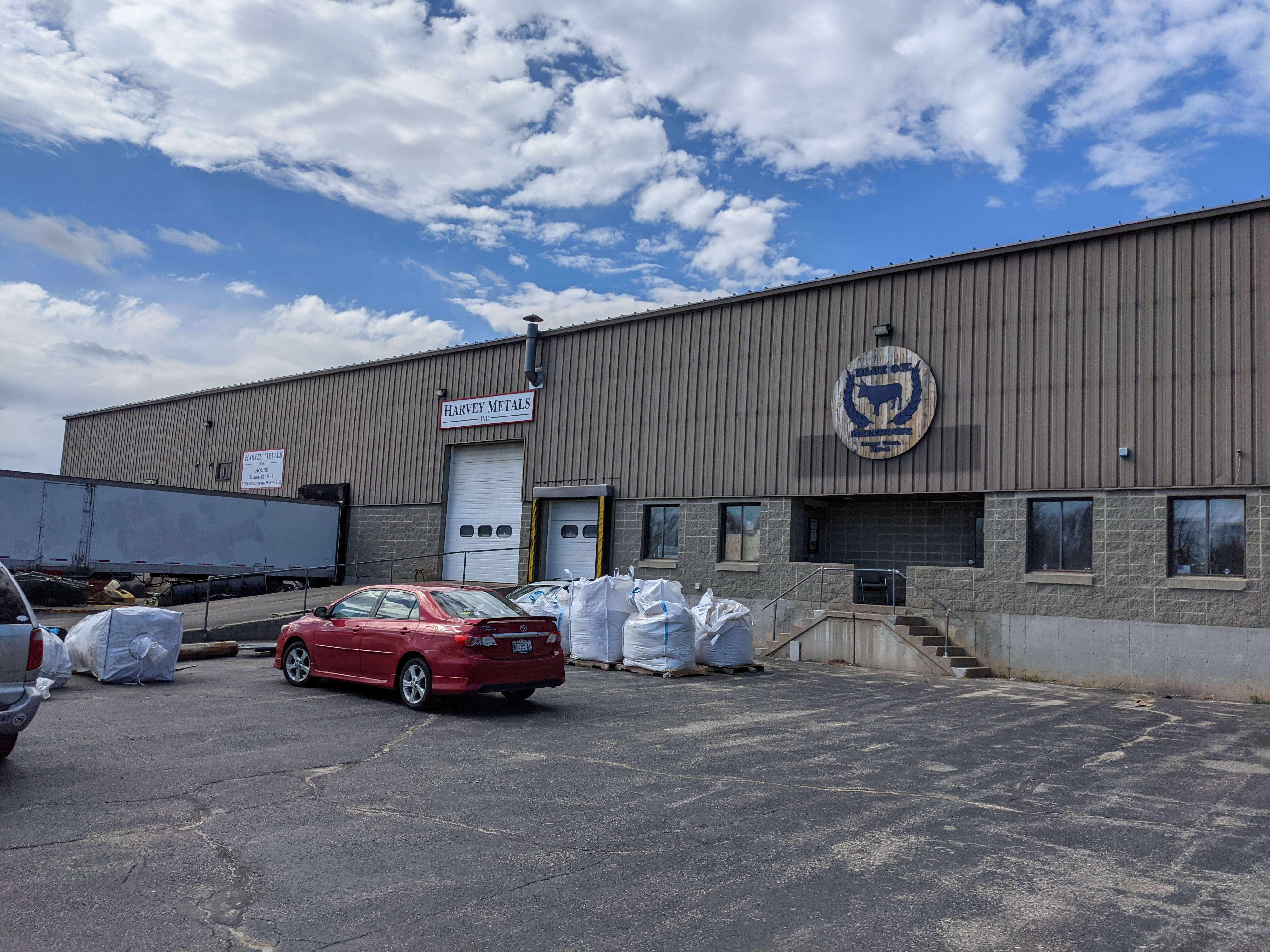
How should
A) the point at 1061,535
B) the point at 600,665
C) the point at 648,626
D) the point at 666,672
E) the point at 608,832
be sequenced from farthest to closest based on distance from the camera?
the point at 1061,535 < the point at 600,665 < the point at 648,626 < the point at 666,672 < the point at 608,832

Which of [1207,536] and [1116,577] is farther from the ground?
[1207,536]

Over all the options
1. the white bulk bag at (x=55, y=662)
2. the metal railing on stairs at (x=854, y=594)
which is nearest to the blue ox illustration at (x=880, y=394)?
the metal railing on stairs at (x=854, y=594)

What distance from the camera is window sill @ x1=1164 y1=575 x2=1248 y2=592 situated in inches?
612

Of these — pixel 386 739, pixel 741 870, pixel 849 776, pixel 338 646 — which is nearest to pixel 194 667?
pixel 338 646

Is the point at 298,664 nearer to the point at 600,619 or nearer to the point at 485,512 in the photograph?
the point at 600,619

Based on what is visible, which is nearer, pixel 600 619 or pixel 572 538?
pixel 600 619

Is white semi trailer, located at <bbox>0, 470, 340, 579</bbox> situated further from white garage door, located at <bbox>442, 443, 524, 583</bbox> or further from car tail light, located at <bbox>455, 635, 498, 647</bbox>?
car tail light, located at <bbox>455, 635, 498, 647</bbox>

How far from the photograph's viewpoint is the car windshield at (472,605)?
36.7ft

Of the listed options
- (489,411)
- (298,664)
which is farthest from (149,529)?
(298,664)

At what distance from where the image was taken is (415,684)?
11.0 m

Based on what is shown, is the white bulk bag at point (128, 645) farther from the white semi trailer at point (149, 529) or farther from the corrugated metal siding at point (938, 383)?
the corrugated metal siding at point (938, 383)

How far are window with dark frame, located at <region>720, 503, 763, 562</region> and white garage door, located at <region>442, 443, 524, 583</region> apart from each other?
680 centimetres

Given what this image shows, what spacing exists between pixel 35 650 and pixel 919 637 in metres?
14.9

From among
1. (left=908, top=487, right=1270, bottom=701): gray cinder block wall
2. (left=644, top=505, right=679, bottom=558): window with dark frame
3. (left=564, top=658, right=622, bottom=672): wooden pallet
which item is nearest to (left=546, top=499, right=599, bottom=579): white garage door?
(left=644, top=505, right=679, bottom=558): window with dark frame
